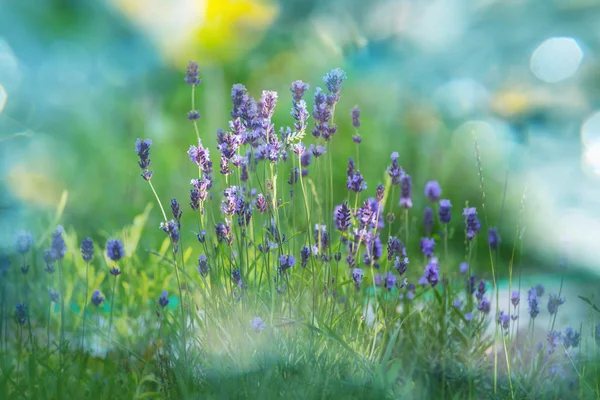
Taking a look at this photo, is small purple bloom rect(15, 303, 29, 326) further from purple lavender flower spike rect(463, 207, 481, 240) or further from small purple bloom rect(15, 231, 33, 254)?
purple lavender flower spike rect(463, 207, 481, 240)

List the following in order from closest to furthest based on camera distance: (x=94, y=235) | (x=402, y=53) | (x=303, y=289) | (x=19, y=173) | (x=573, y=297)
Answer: (x=303, y=289), (x=573, y=297), (x=94, y=235), (x=19, y=173), (x=402, y=53)

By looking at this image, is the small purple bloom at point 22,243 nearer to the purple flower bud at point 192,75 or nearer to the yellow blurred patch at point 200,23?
the purple flower bud at point 192,75

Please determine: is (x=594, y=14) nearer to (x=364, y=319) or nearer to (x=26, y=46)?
(x=364, y=319)

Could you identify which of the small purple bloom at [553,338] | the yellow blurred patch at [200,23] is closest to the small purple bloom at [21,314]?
the small purple bloom at [553,338]

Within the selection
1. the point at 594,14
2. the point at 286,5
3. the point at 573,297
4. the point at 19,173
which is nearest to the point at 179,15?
the point at 286,5

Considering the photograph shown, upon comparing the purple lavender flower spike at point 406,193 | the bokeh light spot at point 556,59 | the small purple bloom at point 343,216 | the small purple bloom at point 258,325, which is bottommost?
the small purple bloom at point 258,325

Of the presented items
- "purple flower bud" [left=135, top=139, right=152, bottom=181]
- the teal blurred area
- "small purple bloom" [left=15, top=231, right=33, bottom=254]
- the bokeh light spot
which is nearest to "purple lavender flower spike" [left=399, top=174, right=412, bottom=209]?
"purple flower bud" [left=135, top=139, right=152, bottom=181]

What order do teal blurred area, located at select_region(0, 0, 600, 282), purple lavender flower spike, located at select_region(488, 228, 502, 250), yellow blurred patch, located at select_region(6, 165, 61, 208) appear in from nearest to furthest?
1. purple lavender flower spike, located at select_region(488, 228, 502, 250)
2. yellow blurred patch, located at select_region(6, 165, 61, 208)
3. teal blurred area, located at select_region(0, 0, 600, 282)
